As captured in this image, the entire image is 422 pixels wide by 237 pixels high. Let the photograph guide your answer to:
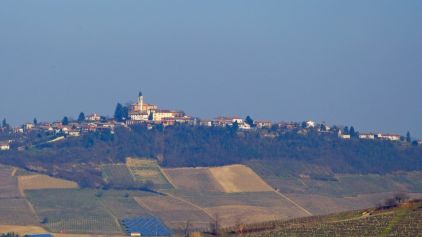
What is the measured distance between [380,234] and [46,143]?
7818 cm

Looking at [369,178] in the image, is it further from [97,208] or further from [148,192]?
[97,208]

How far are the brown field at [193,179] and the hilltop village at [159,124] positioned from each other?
2008 centimetres

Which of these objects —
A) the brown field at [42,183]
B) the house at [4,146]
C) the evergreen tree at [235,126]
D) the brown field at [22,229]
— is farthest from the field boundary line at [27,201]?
the evergreen tree at [235,126]

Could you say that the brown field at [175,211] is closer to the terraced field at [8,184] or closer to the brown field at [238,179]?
the brown field at [238,179]

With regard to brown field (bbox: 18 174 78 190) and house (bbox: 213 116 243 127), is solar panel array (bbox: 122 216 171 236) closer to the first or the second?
brown field (bbox: 18 174 78 190)

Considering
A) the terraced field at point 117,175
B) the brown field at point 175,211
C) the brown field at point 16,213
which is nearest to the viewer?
the brown field at point 16,213

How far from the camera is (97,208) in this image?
93062 mm

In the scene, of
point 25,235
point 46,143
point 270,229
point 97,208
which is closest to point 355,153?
point 46,143

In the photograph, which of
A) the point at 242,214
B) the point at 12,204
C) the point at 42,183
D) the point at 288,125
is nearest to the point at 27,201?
the point at 12,204

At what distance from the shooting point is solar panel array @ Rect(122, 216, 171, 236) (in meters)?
80.1

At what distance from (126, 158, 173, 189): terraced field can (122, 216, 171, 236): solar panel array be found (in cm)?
1709

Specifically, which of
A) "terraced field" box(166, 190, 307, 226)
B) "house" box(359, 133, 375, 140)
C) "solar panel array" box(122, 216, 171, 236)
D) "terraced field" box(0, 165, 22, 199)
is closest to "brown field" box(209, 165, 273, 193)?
"terraced field" box(166, 190, 307, 226)

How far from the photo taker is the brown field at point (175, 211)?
8594 cm

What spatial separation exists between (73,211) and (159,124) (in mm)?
46461
